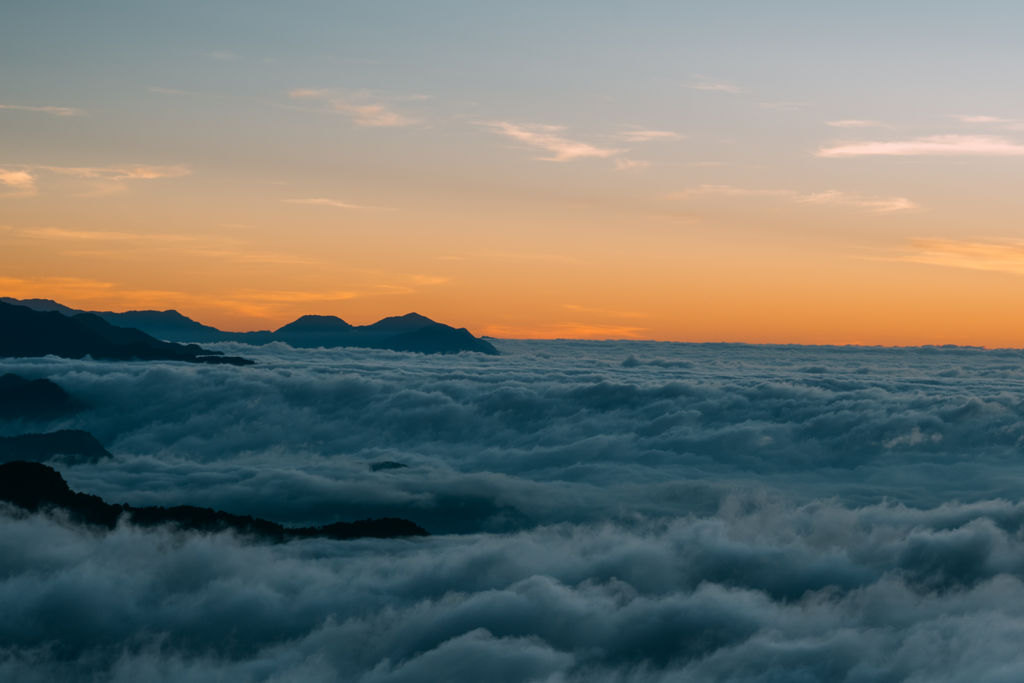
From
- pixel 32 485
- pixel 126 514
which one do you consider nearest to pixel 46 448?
pixel 126 514

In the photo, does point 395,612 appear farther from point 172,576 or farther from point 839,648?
point 839,648

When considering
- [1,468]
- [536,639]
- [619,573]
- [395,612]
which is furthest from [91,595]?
[619,573]

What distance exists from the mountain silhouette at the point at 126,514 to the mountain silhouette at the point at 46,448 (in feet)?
157

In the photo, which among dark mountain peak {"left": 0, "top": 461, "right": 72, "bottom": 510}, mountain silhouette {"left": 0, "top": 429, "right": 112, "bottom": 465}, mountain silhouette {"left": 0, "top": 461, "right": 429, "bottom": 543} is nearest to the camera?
dark mountain peak {"left": 0, "top": 461, "right": 72, "bottom": 510}

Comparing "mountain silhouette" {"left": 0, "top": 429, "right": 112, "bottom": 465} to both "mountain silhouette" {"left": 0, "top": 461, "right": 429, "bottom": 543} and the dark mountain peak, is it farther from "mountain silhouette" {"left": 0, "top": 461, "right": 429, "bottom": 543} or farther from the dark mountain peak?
the dark mountain peak

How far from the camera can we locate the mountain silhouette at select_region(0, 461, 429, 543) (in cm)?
10019

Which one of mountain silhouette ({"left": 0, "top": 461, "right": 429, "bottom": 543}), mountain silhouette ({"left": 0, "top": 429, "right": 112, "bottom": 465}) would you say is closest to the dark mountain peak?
mountain silhouette ({"left": 0, "top": 461, "right": 429, "bottom": 543})

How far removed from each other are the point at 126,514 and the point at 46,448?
73153 millimetres

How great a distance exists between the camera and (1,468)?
322ft

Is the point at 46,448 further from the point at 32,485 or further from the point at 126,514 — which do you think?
the point at 32,485

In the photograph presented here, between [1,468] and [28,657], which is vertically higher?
[1,468]

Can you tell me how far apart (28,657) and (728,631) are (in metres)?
86.1

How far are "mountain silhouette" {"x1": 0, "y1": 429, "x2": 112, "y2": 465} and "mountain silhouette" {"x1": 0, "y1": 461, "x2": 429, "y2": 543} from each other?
47735 mm

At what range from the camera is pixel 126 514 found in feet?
398
